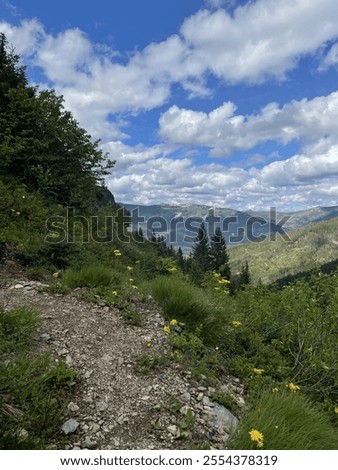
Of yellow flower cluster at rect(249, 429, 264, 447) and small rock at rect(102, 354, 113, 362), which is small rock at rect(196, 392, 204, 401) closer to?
yellow flower cluster at rect(249, 429, 264, 447)

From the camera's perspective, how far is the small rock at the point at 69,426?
3512 mm

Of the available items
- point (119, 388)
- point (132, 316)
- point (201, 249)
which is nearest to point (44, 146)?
point (132, 316)

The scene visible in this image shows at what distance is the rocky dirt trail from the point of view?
3.61 meters

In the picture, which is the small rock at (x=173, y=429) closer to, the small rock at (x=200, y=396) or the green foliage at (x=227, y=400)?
the small rock at (x=200, y=396)

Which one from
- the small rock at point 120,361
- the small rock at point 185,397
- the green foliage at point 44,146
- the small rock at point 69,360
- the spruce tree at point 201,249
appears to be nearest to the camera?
the small rock at point 185,397

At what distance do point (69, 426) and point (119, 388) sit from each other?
2.96ft

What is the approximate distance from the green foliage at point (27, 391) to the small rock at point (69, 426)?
91mm

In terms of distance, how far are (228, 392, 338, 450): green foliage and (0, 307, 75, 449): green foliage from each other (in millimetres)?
2051

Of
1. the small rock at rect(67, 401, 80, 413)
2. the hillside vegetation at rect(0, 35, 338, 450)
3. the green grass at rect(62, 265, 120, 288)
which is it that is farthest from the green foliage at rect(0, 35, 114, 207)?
the small rock at rect(67, 401, 80, 413)

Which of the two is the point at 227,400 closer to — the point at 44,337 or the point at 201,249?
the point at 44,337

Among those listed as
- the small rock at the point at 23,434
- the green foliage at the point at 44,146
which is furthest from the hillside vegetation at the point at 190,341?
the green foliage at the point at 44,146

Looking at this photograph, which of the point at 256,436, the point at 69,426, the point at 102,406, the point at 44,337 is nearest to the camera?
the point at 256,436

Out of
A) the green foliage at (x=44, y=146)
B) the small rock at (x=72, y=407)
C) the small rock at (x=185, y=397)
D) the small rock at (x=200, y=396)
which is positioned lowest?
the small rock at (x=200, y=396)

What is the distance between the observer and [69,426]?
356 cm
